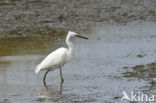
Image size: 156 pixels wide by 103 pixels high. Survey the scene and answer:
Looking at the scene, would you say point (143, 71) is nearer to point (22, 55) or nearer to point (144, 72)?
point (144, 72)

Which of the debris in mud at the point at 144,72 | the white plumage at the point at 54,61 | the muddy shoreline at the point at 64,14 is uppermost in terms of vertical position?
the muddy shoreline at the point at 64,14

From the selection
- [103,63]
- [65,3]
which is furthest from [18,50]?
[65,3]

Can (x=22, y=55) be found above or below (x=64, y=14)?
below

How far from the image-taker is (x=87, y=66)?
425 inches

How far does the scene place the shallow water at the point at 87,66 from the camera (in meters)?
8.63

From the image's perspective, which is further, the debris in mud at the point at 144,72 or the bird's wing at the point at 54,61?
the bird's wing at the point at 54,61

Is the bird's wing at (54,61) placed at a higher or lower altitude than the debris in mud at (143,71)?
higher

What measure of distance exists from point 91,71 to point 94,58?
1.20 m

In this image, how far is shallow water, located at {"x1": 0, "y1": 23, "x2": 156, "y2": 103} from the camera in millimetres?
8633

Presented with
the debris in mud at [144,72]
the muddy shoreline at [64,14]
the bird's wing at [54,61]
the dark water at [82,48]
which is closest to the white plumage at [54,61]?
the bird's wing at [54,61]

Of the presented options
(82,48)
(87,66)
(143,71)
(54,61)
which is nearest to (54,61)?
(54,61)

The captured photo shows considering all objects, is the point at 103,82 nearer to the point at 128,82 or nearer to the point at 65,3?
the point at 128,82

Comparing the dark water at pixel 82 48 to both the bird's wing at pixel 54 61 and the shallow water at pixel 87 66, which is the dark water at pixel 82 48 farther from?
the bird's wing at pixel 54 61

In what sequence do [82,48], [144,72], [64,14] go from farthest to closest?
1. [64,14]
2. [82,48]
3. [144,72]
